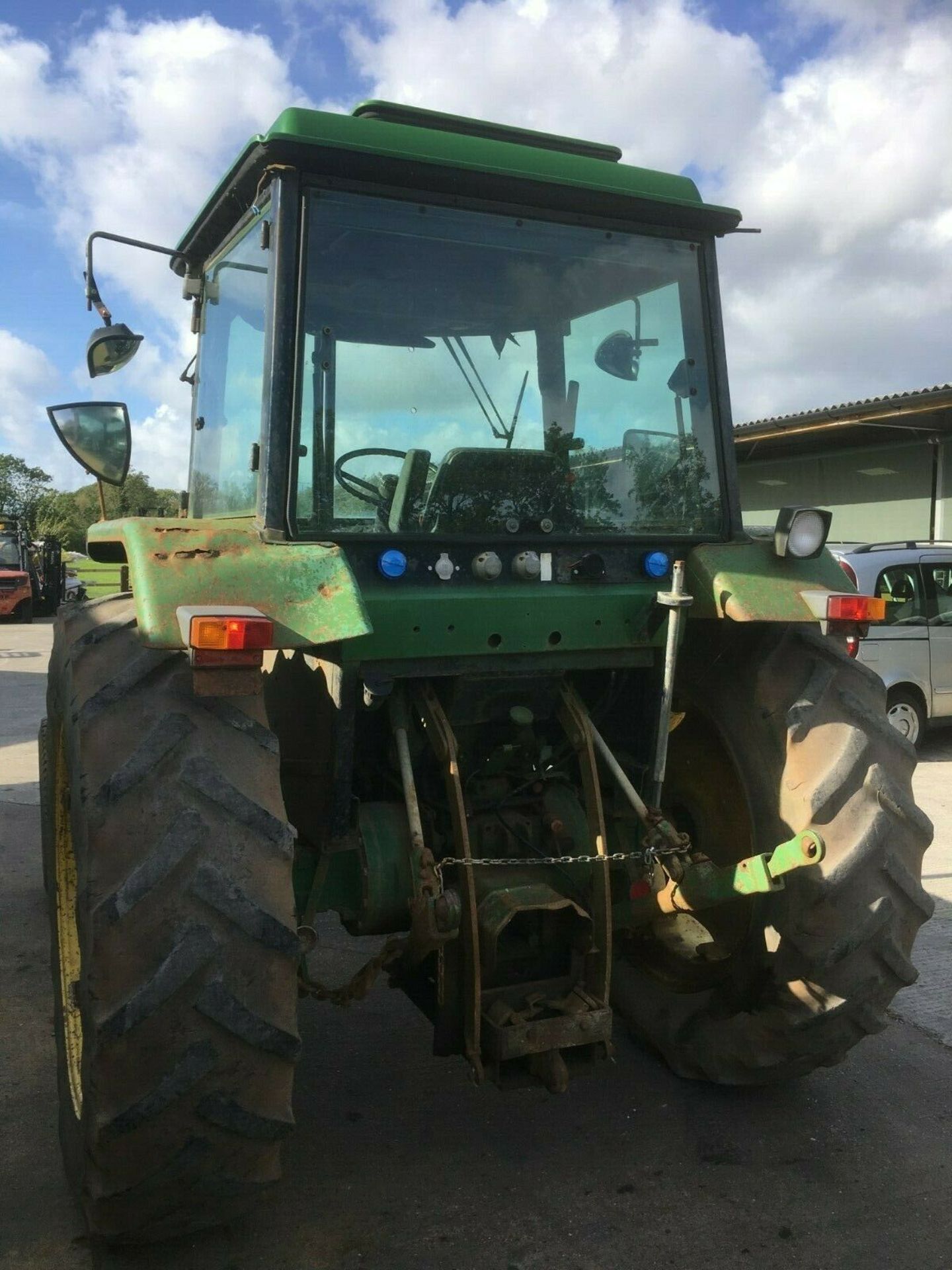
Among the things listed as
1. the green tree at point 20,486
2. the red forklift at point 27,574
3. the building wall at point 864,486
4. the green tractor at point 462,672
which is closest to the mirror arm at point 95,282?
the green tractor at point 462,672

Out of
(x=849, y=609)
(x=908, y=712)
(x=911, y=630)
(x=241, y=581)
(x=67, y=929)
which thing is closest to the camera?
(x=241, y=581)

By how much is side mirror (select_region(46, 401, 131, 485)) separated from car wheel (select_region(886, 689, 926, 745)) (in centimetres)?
702

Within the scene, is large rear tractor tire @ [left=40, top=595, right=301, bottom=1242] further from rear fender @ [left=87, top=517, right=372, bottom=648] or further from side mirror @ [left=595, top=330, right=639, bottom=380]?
side mirror @ [left=595, top=330, right=639, bottom=380]

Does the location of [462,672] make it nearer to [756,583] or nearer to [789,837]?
[756,583]

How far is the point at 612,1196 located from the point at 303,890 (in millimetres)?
1157

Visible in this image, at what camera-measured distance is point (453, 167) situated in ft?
9.50

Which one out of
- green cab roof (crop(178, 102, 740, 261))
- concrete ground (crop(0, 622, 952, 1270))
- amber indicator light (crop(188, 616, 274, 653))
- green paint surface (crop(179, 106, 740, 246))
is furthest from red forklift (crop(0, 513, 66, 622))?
amber indicator light (crop(188, 616, 274, 653))

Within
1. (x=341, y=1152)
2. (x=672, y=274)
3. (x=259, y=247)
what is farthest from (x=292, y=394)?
(x=341, y=1152)

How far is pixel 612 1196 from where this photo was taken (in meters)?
2.83

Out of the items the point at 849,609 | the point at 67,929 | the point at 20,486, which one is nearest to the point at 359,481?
the point at 849,609

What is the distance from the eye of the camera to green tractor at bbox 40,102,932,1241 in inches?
91.0

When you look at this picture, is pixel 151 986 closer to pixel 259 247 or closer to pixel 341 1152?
pixel 341 1152

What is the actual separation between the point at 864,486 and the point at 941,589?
6.52m

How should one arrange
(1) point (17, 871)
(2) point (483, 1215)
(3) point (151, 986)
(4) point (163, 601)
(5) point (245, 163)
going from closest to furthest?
(3) point (151, 986) → (4) point (163, 601) → (2) point (483, 1215) → (5) point (245, 163) → (1) point (17, 871)
